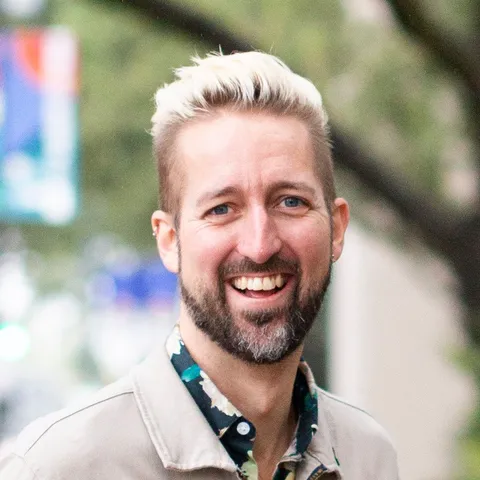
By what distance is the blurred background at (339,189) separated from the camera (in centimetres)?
848

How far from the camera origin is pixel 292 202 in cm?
274

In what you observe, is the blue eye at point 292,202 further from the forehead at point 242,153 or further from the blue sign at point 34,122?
the blue sign at point 34,122

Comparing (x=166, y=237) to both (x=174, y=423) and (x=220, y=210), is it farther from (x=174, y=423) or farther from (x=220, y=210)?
(x=174, y=423)

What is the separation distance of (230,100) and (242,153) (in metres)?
0.15

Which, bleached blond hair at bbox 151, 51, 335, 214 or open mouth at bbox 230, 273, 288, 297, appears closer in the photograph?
open mouth at bbox 230, 273, 288, 297

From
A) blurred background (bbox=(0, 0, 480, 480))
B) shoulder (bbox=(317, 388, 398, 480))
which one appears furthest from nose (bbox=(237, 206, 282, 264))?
blurred background (bbox=(0, 0, 480, 480))

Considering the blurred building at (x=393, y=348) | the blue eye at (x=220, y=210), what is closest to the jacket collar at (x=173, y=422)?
the blue eye at (x=220, y=210)

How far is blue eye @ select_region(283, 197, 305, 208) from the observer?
2.73 m

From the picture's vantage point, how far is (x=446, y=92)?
1141 cm

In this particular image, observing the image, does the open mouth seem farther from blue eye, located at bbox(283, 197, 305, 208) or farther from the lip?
blue eye, located at bbox(283, 197, 305, 208)

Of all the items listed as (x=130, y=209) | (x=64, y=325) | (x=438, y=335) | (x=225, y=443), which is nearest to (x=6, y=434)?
(x=130, y=209)

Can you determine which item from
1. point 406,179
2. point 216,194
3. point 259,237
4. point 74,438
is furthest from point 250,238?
point 406,179

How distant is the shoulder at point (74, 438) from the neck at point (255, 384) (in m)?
0.22

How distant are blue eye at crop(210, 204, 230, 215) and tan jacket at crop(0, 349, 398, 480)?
1.20 feet
